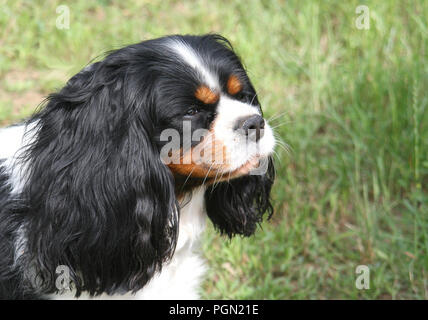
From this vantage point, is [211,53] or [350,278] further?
[350,278]

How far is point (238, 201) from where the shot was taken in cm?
344

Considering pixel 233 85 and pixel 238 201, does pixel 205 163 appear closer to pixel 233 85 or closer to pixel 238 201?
pixel 233 85

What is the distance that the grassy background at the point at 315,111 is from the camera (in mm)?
3998

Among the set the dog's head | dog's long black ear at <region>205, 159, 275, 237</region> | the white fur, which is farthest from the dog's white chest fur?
the white fur

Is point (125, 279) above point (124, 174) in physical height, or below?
below

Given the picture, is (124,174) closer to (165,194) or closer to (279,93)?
(165,194)

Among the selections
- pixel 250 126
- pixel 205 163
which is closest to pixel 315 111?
pixel 250 126

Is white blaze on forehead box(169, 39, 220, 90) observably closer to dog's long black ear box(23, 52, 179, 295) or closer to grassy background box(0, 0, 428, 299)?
dog's long black ear box(23, 52, 179, 295)

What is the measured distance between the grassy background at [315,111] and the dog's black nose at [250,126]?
102cm

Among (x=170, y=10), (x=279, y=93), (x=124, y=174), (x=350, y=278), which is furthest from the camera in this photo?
(x=170, y=10)

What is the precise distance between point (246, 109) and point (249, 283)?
4.61ft

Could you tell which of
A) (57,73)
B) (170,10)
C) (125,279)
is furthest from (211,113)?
(170,10)

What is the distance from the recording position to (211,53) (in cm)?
302

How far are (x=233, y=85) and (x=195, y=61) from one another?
0.22 meters
